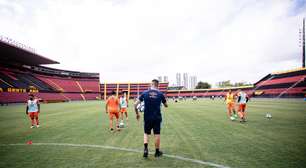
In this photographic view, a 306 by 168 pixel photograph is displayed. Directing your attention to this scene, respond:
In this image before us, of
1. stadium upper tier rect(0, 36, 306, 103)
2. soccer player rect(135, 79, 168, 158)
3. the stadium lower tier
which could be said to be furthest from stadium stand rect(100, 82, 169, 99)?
soccer player rect(135, 79, 168, 158)

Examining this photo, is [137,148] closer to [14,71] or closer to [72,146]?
[72,146]

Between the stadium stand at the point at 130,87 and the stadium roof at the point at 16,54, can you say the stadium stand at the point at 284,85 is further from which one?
the stadium roof at the point at 16,54

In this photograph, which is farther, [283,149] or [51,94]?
[51,94]

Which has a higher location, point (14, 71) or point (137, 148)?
point (14, 71)

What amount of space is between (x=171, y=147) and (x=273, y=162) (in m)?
3.06

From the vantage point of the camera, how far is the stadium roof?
41259mm

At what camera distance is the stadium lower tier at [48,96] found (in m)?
42.0

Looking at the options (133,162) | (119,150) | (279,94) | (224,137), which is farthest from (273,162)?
(279,94)

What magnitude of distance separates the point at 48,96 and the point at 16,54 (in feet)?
53.5

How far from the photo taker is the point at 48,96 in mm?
58469

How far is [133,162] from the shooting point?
5012mm

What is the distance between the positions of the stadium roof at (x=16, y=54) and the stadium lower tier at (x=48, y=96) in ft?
34.5

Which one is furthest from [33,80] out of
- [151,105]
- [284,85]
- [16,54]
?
[284,85]

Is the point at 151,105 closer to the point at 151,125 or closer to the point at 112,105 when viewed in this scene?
the point at 151,125
